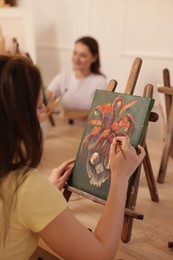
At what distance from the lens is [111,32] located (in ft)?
11.3

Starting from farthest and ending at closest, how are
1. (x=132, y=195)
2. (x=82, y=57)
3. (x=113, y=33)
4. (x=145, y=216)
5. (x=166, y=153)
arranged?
1. (x=113, y=33)
2. (x=82, y=57)
3. (x=166, y=153)
4. (x=145, y=216)
5. (x=132, y=195)

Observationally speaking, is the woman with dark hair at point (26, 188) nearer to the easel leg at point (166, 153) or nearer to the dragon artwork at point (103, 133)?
the dragon artwork at point (103, 133)

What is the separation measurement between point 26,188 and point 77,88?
2.69 m

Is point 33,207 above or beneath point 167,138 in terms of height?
above

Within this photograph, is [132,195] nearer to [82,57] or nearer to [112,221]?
[112,221]

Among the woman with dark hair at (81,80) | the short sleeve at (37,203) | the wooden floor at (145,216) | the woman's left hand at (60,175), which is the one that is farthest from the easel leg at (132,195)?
the woman with dark hair at (81,80)

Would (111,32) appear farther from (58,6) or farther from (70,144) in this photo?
(70,144)

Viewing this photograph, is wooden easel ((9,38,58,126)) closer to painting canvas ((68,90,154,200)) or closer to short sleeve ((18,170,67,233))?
painting canvas ((68,90,154,200))

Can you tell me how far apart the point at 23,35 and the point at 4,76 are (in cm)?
288

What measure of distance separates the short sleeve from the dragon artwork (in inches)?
25.2

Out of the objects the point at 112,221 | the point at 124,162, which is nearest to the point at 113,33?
the point at 124,162

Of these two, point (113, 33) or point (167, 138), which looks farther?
point (113, 33)

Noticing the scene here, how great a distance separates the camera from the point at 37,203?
839 millimetres

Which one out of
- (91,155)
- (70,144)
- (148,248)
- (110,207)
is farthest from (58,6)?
(110,207)
